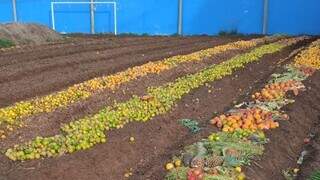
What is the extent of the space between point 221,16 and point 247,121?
2174 centimetres

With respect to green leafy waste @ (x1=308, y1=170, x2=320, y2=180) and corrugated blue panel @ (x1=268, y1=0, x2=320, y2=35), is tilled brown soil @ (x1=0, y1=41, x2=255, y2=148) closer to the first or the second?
green leafy waste @ (x1=308, y1=170, x2=320, y2=180)

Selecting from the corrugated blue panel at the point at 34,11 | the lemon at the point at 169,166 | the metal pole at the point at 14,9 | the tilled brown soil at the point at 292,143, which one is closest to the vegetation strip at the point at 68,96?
the lemon at the point at 169,166

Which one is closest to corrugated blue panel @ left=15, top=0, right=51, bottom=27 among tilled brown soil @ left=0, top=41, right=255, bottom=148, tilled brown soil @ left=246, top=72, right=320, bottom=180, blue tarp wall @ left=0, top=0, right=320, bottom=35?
blue tarp wall @ left=0, top=0, right=320, bottom=35

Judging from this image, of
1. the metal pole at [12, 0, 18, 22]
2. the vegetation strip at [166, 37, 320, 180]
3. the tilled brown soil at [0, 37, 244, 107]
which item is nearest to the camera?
the vegetation strip at [166, 37, 320, 180]

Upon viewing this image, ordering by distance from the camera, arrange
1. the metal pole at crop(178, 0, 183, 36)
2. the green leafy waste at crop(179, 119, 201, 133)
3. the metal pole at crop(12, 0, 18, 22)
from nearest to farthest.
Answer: the green leafy waste at crop(179, 119, 201, 133)
the metal pole at crop(178, 0, 183, 36)
the metal pole at crop(12, 0, 18, 22)

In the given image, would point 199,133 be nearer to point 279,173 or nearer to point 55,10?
point 279,173

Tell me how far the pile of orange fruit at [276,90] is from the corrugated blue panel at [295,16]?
1739 centimetres

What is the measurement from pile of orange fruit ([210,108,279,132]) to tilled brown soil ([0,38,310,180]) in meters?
0.26

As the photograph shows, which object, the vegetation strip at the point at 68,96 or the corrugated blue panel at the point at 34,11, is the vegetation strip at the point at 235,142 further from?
the corrugated blue panel at the point at 34,11

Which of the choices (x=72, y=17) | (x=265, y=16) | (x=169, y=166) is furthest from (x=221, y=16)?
(x=169, y=166)

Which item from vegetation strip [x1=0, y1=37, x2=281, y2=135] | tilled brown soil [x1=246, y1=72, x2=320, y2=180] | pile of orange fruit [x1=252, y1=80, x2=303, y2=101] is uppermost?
pile of orange fruit [x1=252, y1=80, x2=303, y2=101]

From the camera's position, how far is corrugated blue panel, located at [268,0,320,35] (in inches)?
1062

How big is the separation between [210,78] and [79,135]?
545 cm

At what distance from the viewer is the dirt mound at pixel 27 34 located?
75.8 feet
